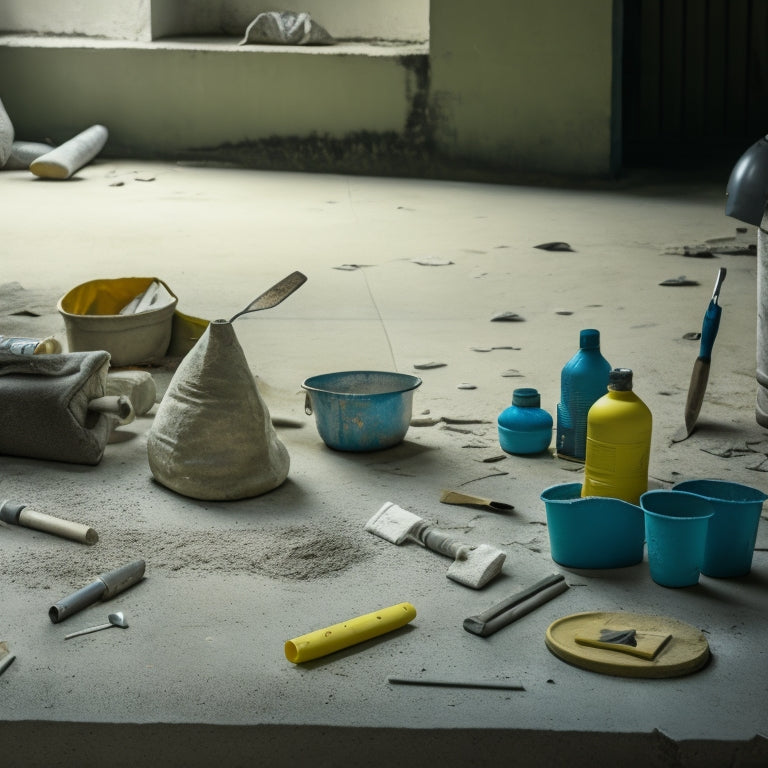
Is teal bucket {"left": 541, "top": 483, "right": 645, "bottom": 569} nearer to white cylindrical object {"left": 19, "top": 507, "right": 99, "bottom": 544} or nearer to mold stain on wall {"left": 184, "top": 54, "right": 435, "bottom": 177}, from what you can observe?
white cylindrical object {"left": 19, "top": 507, "right": 99, "bottom": 544}

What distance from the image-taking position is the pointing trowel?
3.70 meters

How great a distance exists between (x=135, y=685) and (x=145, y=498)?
1.04 meters

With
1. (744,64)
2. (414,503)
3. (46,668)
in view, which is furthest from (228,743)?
(744,64)

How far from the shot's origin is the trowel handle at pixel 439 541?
2881 mm

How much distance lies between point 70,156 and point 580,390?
733 centimetres

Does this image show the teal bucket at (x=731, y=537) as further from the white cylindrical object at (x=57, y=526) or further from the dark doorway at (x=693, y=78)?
the dark doorway at (x=693, y=78)

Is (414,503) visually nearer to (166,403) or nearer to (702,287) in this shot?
(166,403)

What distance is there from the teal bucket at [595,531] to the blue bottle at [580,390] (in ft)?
2.22

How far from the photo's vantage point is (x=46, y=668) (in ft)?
7.80

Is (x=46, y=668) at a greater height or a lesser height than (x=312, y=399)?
lesser

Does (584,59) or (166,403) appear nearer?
(166,403)

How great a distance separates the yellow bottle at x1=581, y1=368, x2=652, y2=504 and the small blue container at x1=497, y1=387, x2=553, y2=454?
1.64 feet

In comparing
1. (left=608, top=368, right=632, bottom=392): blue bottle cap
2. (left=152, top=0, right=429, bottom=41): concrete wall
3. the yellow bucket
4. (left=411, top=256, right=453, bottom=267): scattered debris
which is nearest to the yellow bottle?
(left=608, top=368, right=632, bottom=392): blue bottle cap

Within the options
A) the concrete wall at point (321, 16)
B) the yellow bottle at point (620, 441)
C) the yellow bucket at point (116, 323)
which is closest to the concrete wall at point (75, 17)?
the concrete wall at point (321, 16)
